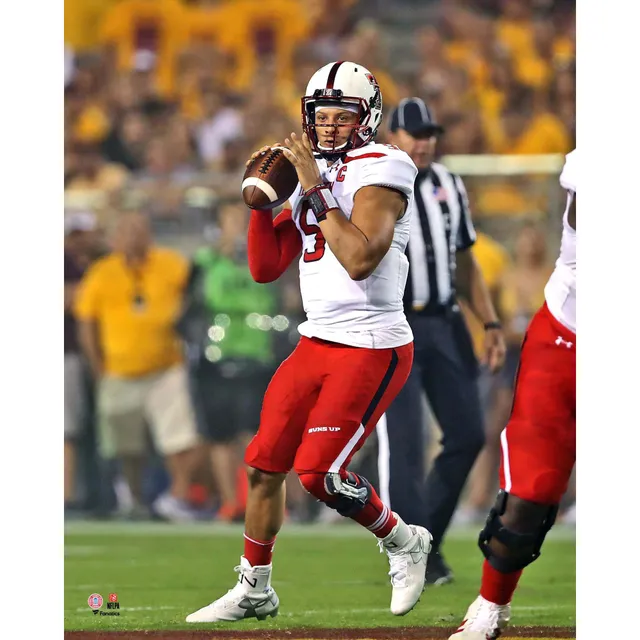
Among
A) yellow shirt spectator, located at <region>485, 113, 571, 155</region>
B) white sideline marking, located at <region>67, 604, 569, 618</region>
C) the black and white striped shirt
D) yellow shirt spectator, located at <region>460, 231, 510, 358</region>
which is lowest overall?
white sideline marking, located at <region>67, 604, 569, 618</region>

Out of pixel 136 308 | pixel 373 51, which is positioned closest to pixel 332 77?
pixel 373 51

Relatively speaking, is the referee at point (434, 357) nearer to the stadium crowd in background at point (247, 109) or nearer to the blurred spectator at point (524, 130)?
the stadium crowd in background at point (247, 109)

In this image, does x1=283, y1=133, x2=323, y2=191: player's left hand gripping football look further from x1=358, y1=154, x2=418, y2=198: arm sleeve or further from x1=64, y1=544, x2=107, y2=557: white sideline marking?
x1=64, y1=544, x2=107, y2=557: white sideline marking

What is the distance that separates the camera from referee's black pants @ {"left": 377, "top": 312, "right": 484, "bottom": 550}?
4.27m

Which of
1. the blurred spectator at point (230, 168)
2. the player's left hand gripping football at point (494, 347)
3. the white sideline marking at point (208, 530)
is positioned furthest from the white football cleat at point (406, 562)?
the blurred spectator at point (230, 168)

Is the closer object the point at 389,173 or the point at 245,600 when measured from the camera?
the point at 389,173

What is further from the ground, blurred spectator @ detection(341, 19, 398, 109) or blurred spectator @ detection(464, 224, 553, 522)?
blurred spectator @ detection(341, 19, 398, 109)

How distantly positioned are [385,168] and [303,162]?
23 centimetres

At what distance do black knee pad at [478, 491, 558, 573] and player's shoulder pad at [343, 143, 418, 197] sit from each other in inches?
36.7

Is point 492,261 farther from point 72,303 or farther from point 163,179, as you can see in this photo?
point 72,303

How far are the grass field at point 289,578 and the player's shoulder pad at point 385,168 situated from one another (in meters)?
1.34

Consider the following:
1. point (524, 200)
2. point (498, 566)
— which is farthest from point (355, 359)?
point (524, 200)

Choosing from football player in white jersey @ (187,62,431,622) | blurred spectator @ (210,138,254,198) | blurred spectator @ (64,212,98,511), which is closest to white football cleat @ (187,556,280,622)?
football player in white jersey @ (187,62,431,622)

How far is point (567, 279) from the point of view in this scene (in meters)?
3.76
